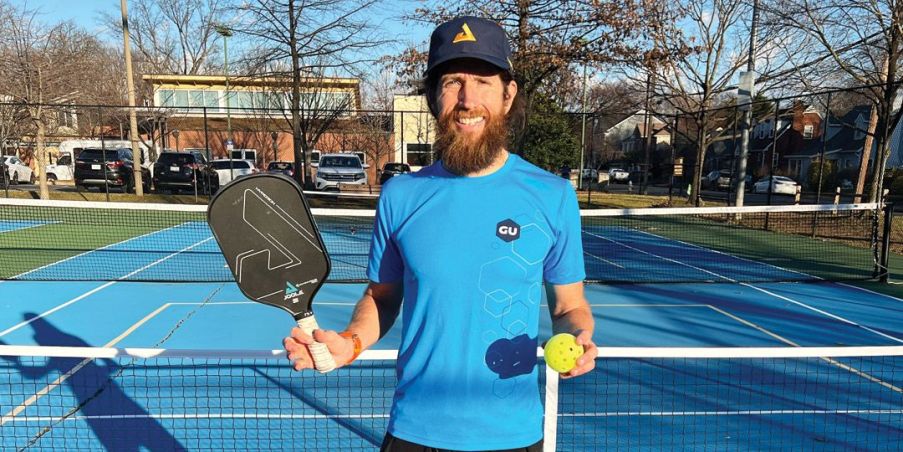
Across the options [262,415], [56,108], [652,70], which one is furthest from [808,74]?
[56,108]

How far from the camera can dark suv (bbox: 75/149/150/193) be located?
22.0 metres

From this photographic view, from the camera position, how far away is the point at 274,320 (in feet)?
27.2

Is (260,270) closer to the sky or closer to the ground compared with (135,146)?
closer to the ground

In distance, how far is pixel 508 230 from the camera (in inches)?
70.3

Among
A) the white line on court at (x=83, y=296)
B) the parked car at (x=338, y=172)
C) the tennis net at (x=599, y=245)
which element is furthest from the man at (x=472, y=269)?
the parked car at (x=338, y=172)

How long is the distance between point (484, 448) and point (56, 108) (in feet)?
76.3

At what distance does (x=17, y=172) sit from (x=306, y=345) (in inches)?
1425

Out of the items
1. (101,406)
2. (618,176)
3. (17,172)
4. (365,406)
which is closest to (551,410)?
(365,406)

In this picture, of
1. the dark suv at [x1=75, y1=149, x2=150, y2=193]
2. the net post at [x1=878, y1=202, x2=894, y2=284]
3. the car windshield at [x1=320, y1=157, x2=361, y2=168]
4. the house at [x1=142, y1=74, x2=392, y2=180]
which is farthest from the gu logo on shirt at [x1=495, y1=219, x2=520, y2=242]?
the house at [x1=142, y1=74, x2=392, y2=180]

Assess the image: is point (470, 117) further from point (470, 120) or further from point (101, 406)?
point (101, 406)

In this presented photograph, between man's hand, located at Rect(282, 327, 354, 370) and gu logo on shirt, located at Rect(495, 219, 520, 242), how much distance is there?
2.08 ft

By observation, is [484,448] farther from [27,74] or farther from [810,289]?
[27,74]

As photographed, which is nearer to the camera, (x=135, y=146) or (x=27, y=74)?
(x=27, y=74)

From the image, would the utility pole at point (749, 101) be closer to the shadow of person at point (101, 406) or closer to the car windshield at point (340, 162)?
the car windshield at point (340, 162)
